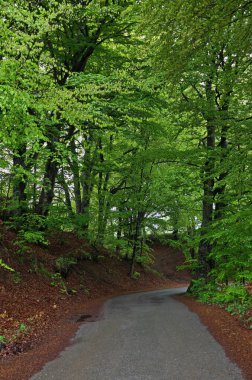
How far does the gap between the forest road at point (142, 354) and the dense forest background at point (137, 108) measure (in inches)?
95.0

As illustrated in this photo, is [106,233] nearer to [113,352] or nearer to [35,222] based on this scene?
[35,222]

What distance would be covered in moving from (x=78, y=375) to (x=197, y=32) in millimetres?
6337

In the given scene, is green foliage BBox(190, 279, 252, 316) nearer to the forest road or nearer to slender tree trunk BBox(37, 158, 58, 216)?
the forest road

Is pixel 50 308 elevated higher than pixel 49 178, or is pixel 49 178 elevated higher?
pixel 49 178

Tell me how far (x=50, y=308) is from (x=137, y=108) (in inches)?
322

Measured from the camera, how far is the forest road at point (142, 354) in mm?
5086

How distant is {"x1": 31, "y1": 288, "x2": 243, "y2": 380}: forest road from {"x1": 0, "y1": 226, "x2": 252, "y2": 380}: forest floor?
29 centimetres

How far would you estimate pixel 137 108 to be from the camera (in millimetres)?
12328

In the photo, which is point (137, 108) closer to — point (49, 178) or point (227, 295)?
point (49, 178)

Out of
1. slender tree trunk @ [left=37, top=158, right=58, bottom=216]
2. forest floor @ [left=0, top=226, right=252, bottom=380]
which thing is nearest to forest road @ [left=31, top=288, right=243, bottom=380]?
forest floor @ [left=0, top=226, right=252, bottom=380]

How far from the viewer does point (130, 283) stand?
2262 centimetres

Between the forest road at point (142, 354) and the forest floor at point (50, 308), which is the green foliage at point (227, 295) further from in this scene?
the forest road at point (142, 354)

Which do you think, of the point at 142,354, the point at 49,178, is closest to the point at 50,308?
the point at 142,354

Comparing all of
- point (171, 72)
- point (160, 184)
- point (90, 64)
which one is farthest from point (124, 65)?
point (171, 72)
